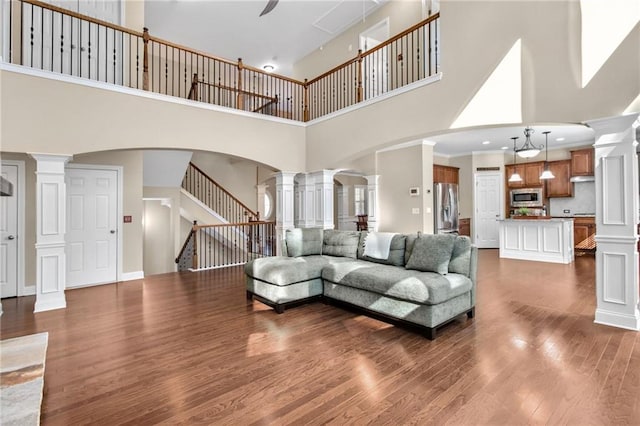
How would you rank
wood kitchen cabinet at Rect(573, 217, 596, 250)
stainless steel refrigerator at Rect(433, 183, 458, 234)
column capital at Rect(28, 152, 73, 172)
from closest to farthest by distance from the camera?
column capital at Rect(28, 152, 73, 172), wood kitchen cabinet at Rect(573, 217, 596, 250), stainless steel refrigerator at Rect(433, 183, 458, 234)

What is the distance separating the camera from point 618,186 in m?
3.37

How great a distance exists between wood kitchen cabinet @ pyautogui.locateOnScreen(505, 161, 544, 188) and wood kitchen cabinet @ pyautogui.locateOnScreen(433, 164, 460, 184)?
140 cm

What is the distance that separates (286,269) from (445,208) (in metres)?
5.67

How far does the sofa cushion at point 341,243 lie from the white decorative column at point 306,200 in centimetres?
188

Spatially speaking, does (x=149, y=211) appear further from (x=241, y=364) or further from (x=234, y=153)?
(x=241, y=364)

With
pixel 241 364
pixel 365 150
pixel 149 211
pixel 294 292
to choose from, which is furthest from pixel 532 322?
pixel 149 211

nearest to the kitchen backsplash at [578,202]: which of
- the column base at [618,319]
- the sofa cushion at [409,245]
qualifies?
the column base at [618,319]

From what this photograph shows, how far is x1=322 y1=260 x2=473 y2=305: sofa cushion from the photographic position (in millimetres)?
3164

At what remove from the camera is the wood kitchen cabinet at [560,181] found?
843cm

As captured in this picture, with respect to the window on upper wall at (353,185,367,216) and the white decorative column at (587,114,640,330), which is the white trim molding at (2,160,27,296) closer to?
the white decorative column at (587,114,640,330)

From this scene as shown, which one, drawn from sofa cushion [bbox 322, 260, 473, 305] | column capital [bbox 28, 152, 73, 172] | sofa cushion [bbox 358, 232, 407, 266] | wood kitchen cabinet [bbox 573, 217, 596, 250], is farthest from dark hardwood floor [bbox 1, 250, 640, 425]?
wood kitchen cabinet [bbox 573, 217, 596, 250]

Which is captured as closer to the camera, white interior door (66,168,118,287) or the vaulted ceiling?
white interior door (66,168,118,287)

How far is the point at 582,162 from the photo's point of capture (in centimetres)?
813

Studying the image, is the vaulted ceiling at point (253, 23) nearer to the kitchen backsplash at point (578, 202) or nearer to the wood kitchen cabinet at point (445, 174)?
the wood kitchen cabinet at point (445, 174)
